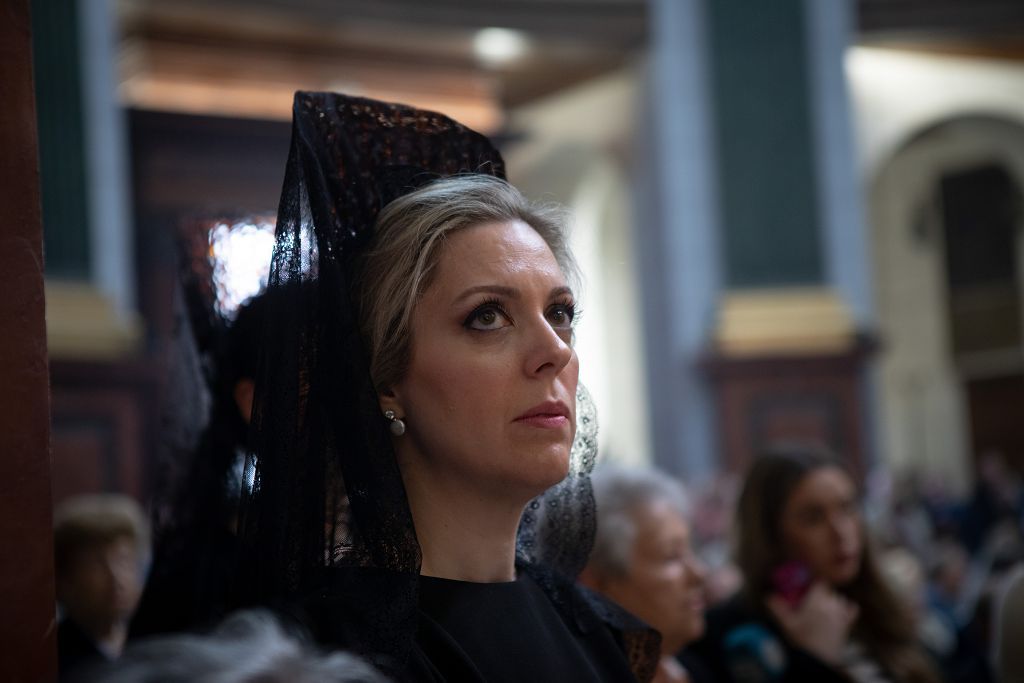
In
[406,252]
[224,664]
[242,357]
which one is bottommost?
[224,664]

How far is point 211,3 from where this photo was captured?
28.8ft

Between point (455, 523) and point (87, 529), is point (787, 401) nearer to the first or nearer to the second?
point (87, 529)

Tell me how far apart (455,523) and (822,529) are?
6.67 ft

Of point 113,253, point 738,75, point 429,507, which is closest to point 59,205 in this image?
point 113,253

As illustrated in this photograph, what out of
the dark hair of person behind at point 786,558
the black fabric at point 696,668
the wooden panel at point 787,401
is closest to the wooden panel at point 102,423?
the wooden panel at point 787,401

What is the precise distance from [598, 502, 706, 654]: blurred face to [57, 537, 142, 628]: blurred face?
118 cm

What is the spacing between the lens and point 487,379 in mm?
1619

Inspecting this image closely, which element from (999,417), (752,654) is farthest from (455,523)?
(999,417)

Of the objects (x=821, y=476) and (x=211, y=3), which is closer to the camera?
(x=821, y=476)

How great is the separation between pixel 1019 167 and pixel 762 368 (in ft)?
23.2

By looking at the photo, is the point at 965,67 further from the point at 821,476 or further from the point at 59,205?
the point at 821,476

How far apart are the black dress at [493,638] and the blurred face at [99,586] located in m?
1.54

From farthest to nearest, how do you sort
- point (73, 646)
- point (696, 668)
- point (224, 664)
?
point (696, 668)
point (73, 646)
point (224, 664)

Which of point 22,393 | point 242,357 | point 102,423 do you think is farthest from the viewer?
point 102,423
